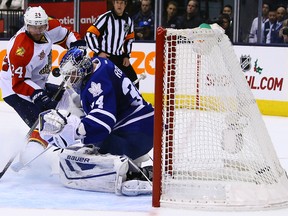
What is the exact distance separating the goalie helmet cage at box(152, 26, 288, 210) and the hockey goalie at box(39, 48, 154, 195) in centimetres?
29

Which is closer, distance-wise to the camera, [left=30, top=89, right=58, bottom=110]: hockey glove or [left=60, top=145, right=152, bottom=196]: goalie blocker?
[left=60, top=145, right=152, bottom=196]: goalie blocker

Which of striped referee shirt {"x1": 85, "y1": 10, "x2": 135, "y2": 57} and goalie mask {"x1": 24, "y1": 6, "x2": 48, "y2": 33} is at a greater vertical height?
goalie mask {"x1": 24, "y1": 6, "x2": 48, "y2": 33}

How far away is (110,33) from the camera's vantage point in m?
7.36

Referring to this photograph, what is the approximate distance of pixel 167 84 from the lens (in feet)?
12.3

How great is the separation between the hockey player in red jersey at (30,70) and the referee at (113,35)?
6.95 ft

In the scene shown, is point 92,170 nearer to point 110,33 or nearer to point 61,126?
point 61,126

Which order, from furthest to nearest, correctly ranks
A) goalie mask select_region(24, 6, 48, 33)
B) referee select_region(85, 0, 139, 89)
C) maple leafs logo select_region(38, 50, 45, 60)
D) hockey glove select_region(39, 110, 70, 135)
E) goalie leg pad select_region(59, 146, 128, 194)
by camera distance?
referee select_region(85, 0, 139, 89) < maple leafs logo select_region(38, 50, 45, 60) < goalie mask select_region(24, 6, 48, 33) < goalie leg pad select_region(59, 146, 128, 194) < hockey glove select_region(39, 110, 70, 135)

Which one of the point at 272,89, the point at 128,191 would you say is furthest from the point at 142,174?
the point at 272,89

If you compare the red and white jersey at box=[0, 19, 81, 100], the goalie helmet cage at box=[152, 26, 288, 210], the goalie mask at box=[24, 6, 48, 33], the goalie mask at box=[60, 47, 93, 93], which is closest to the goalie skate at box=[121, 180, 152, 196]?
the goalie helmet cage at box=[152, 26, 288, 210]

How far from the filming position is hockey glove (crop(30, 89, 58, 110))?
482cm

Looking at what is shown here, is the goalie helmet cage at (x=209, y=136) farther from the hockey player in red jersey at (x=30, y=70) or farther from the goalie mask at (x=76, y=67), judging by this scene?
the hockey player in red jersey at (x=30, y=70)

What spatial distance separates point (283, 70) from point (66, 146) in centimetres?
465

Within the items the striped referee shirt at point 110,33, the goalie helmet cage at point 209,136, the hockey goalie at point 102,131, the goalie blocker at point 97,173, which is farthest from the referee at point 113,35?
the goalie helmet cage at point 209,136

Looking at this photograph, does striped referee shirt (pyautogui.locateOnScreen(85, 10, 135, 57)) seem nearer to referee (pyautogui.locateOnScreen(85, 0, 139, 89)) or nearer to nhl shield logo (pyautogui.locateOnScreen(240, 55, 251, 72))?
referee (pyautogui.locateOnScreen(85, 0, 139, 89))
